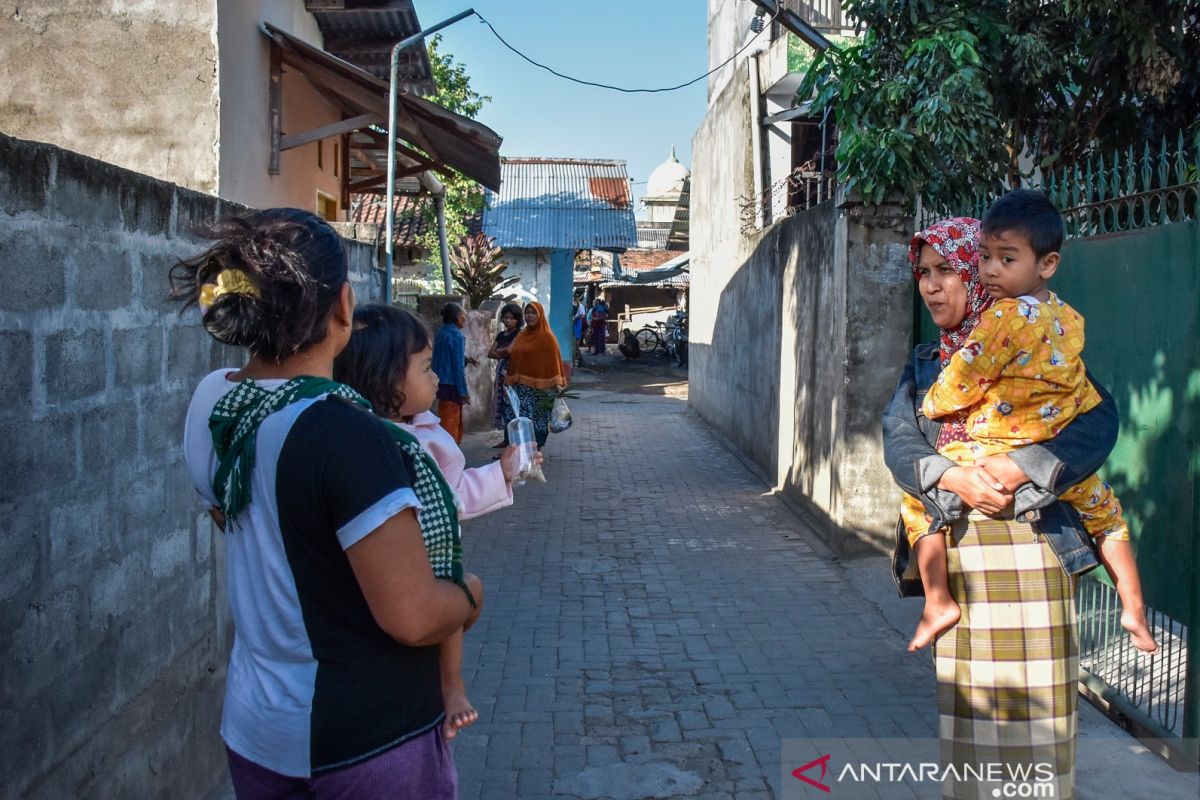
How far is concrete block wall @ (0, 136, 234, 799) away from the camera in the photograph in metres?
2.61

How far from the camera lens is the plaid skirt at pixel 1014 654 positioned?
273 cm

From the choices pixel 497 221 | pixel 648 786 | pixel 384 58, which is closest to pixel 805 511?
pixel 648 786

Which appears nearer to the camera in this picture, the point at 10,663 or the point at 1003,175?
the point at 10,663

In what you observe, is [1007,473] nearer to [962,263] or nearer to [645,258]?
[962,263]

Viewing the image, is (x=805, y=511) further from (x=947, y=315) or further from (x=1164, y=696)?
(x=947, y=315)

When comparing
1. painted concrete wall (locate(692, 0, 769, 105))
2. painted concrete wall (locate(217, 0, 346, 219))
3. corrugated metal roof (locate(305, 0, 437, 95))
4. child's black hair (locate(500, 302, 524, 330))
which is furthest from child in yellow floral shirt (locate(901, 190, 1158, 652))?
painted concrete wall (locate(692, 0, 769, 105))

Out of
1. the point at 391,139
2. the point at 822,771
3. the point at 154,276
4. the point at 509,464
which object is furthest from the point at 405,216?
the point at 509,464

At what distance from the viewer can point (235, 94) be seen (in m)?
8.82

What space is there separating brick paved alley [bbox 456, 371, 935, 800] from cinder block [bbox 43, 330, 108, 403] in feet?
6.23

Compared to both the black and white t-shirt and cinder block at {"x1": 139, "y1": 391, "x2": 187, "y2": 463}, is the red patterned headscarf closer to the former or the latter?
the black and white t-shirt

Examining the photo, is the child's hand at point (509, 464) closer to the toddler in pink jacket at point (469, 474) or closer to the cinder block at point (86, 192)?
the toddler in pink jacket at point (469, 474)

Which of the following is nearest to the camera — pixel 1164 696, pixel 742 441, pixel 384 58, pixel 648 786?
pixel 648 786

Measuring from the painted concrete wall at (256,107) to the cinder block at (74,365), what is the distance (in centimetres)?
580

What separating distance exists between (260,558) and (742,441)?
10609 mm
